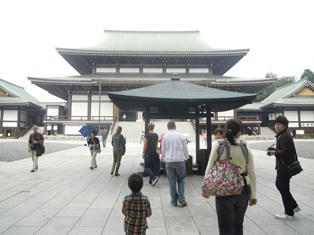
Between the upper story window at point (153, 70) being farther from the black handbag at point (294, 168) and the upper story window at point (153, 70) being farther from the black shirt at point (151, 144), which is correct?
the black handbag at point (294, 168)

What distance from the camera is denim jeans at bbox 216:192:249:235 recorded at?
7.81ft

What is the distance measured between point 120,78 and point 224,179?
80.3 feet

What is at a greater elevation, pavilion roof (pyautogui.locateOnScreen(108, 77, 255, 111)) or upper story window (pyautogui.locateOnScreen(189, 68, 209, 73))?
upper story window (pyautogui.locateOnScreen(189, 68, 209, 73))

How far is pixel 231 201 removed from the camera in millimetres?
2377

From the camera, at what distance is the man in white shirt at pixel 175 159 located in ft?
14.0

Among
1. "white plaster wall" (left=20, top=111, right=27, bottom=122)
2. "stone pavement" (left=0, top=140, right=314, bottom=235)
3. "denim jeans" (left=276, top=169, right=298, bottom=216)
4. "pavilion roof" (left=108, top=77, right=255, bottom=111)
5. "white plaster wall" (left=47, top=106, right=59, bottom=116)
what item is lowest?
"stone pavement" (left=0, top=140, right=314, bottom=235)

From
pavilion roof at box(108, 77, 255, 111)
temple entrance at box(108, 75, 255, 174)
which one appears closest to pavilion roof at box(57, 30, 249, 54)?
temple entrance at box(108, 75, 255, 174)

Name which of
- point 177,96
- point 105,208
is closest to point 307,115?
point 177,96

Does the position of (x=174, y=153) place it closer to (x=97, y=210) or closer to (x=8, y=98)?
(x=97, y=210)

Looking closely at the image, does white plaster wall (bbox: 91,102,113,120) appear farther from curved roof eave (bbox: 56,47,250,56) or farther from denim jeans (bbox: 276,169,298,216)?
denim jeans (bbox: 276,169,298,216)

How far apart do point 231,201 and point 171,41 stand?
33.3 metres

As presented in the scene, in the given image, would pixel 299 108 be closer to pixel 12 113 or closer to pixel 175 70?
pixel 175 70

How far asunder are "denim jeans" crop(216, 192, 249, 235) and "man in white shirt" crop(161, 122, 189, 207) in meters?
1.86

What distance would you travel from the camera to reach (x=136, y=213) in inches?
96.7
